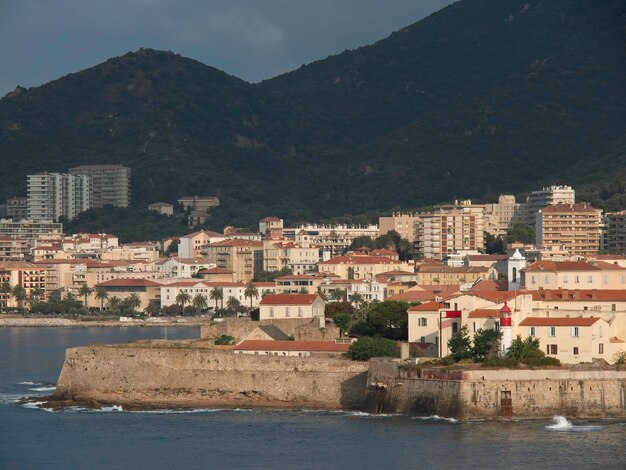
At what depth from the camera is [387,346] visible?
59562 mm

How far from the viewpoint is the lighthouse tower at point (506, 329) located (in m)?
56.1

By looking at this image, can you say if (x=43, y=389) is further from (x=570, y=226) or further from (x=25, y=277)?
(x=25, y=277)

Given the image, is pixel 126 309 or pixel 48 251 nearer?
pixel 126 309

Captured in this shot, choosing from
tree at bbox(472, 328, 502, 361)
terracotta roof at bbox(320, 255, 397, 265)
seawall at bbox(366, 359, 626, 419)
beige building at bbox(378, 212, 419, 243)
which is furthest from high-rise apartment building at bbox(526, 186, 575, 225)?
seawall at bbox(366, 359, 626, 419)

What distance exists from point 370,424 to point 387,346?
5.47 meters

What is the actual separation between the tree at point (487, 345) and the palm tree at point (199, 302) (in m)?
77.9

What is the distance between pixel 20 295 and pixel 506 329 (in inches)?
3742

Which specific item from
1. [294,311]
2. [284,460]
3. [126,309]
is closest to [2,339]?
[126,309]

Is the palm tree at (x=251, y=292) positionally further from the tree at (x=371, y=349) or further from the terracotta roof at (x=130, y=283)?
the tree at (x=371, y=349)

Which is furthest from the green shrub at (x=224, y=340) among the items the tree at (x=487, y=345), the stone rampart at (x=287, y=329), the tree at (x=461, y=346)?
the tree at (x=487, y=345)

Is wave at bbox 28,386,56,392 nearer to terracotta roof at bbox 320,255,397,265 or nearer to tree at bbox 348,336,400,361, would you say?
tree at bbox 348,336,400,361

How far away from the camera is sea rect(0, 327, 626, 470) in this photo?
4916cm

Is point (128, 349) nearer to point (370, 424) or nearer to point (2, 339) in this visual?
point (370, 424)

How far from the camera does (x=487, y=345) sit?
55.9m
